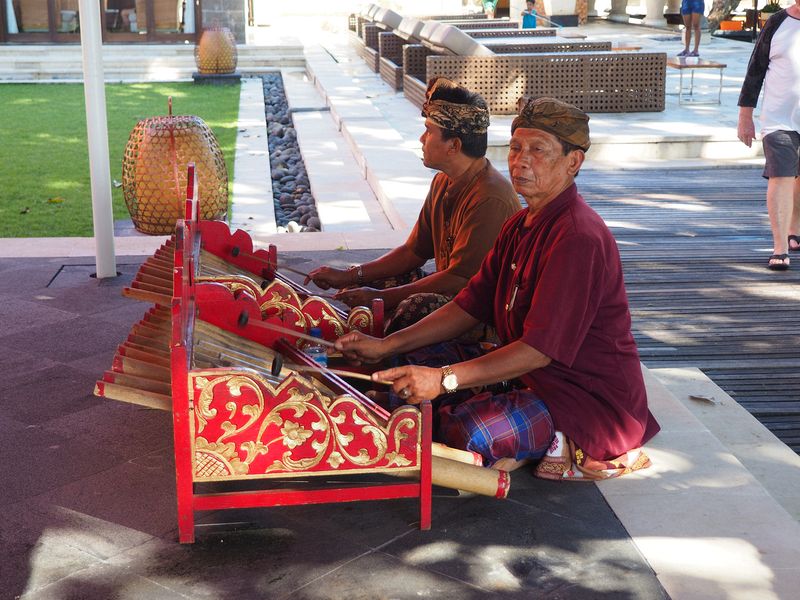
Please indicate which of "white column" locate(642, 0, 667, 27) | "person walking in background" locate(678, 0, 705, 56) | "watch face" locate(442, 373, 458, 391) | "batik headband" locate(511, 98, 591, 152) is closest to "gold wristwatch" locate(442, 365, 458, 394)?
"watch face" locate(442, 373, 458, 391)

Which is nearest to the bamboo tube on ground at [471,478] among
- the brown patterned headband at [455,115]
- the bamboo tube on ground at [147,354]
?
the bamboo tube on ground at [147,354]

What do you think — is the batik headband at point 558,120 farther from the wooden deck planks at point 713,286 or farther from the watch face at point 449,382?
the wooden deck planks at point 713,286

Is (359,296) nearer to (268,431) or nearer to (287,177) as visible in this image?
(268,431)

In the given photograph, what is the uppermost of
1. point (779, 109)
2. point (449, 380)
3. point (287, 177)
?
point (779, 109)

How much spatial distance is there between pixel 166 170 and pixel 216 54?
11391 millimetres

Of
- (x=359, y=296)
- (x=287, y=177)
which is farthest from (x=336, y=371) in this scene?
(x=287, y=177)

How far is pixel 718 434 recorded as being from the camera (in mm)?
3689

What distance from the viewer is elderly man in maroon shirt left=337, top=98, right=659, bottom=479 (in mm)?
2912

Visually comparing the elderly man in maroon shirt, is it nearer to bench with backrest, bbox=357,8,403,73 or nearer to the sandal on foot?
the sandal on foot

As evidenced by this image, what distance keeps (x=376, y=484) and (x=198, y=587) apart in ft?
1.91

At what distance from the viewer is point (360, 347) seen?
10.7 ft

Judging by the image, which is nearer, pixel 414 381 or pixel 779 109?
pixel 414 381

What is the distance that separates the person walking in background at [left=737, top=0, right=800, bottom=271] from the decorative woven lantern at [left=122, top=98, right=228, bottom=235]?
3480mm

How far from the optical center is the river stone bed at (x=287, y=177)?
827 cm
